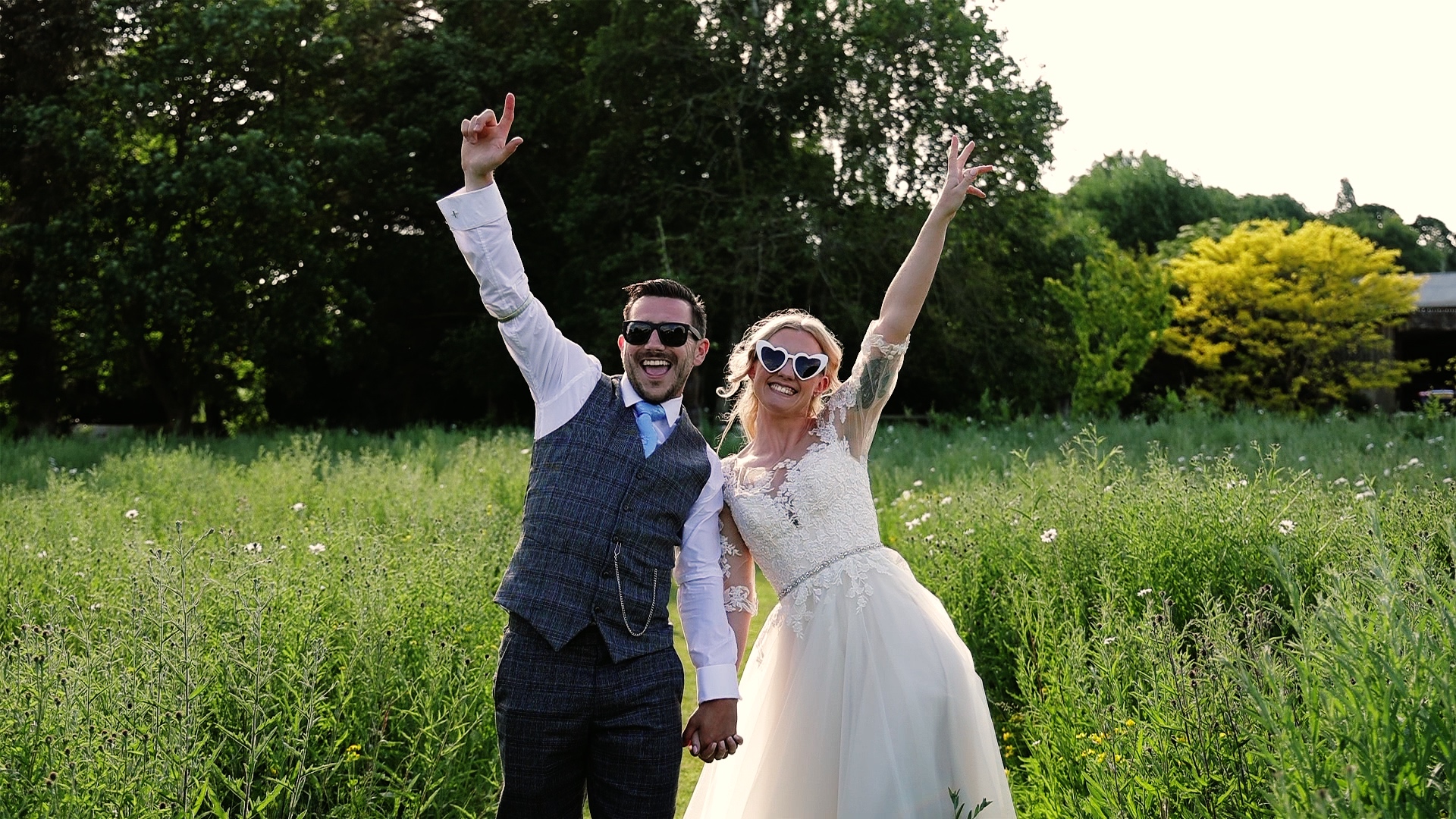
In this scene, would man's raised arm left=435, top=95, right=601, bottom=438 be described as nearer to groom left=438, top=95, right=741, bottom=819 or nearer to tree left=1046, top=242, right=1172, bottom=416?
groom left=438, top=95, right=741, bottom=819

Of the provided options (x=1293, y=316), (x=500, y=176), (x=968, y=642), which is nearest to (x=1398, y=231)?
(x=1293, y=316)

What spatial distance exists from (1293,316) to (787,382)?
25436 millimetres

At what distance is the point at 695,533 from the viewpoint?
9.79 feet

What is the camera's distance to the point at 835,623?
3.48 metres

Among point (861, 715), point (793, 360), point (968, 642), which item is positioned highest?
point (793, 360)

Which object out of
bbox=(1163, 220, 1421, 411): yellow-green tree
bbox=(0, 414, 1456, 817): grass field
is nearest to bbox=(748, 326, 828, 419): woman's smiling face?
bbox=(0, 414, 1456, 817): grass field

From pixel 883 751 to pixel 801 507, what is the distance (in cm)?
77

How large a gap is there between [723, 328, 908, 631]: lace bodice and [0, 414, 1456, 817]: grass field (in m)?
0.82

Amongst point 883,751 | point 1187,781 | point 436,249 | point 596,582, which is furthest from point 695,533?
point 436,249

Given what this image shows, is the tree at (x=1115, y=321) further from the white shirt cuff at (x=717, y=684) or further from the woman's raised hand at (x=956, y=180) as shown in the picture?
the white shirt cuff at (x=717, y=684)

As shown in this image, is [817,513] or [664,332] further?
[817,513]

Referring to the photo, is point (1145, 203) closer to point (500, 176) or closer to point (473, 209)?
point (500, 176)

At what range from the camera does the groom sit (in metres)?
2.67

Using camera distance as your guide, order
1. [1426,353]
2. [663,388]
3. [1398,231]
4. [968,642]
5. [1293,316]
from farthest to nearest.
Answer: [1398,231], [1426,353], [1293,316], [968,642], [663,388]
